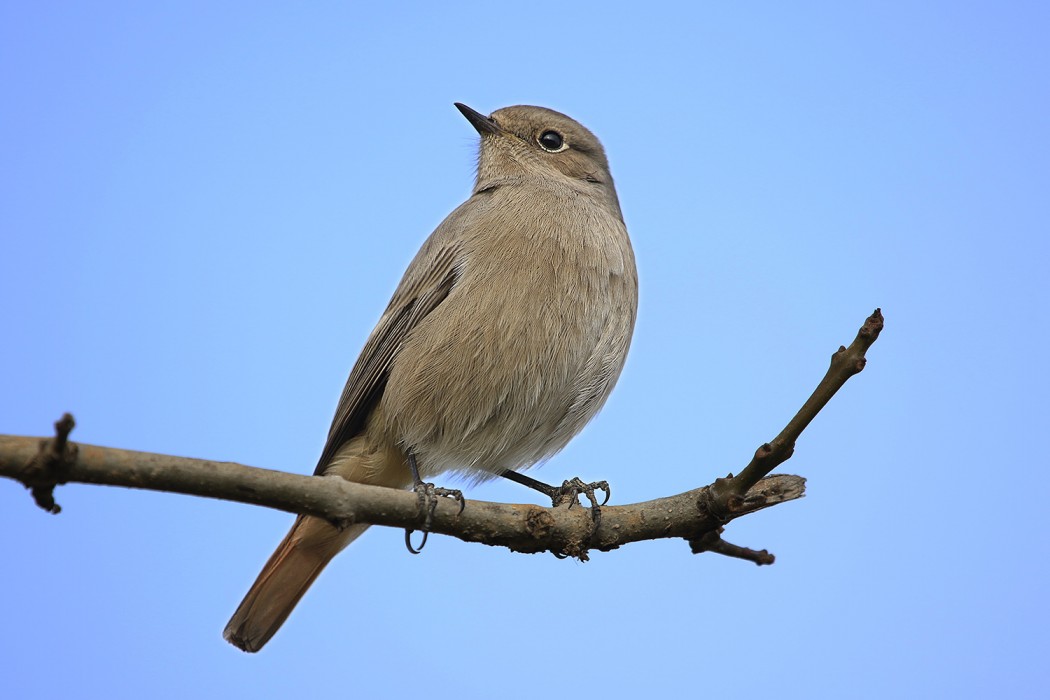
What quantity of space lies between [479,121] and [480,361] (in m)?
2.83

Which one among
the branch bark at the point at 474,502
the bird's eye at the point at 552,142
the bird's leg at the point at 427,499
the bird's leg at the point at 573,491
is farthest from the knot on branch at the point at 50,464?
the bird's eye at the point at 552,142

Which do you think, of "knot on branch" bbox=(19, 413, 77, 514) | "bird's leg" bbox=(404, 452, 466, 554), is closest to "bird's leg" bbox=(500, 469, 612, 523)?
"bird's leg" bbox=(404, 452, 466, 554)

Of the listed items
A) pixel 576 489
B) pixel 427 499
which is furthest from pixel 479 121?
pixel 427 499

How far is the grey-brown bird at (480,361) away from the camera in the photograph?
5723mm

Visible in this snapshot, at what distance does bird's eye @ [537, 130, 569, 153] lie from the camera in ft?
25.3

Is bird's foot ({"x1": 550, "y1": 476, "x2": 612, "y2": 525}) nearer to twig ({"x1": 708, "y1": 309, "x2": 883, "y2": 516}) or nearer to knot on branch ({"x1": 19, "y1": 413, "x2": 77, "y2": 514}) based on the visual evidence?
twig ({"x1": 708, "y1": 309, "x2": 883, "y2": 516})

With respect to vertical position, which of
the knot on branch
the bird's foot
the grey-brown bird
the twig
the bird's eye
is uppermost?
the bird's eye

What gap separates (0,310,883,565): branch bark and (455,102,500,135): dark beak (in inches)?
154

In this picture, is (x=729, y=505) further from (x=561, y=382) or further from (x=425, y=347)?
(x=425, y=347)

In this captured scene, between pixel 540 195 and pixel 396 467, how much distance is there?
2.05m

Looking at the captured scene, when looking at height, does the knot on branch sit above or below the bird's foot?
below

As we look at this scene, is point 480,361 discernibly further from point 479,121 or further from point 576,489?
point 479,121

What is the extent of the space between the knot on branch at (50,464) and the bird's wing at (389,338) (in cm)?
294

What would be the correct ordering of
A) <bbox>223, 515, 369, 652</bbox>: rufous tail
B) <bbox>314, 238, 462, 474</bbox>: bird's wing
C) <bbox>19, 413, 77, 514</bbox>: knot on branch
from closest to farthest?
<bbox>19, 413, 77, 514</bbox>: knot on branch
<bbox>223, 515, 369, 652</bbox>: rufous tail
<bbox>314, 238, 462, 474</bbox>: bird's wing
